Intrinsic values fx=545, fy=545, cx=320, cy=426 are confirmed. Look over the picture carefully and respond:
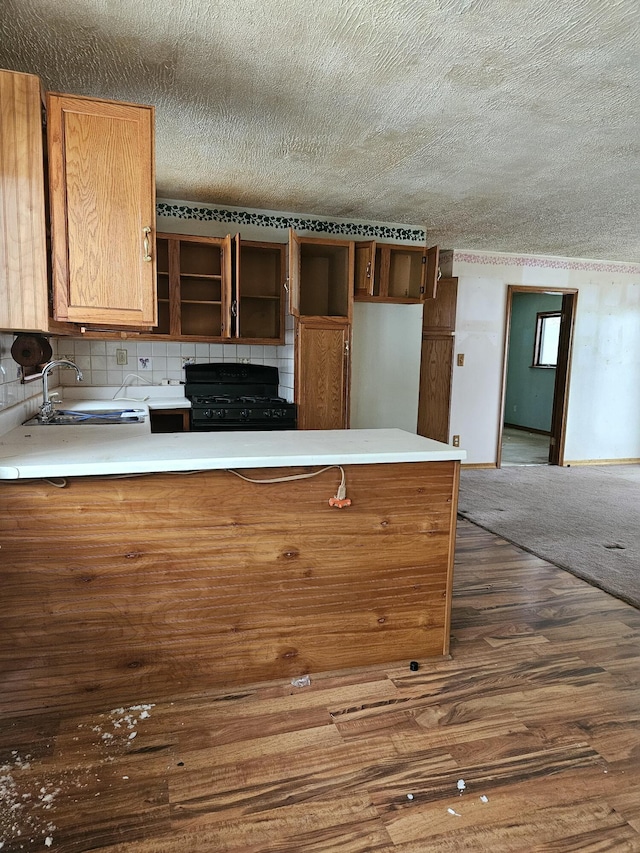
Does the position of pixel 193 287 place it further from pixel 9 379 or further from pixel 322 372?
pixel 9 379

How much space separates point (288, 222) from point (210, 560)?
326 cm

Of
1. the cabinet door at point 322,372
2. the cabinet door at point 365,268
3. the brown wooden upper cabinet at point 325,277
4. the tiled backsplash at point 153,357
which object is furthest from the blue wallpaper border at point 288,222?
the cabinet door at point 322,372

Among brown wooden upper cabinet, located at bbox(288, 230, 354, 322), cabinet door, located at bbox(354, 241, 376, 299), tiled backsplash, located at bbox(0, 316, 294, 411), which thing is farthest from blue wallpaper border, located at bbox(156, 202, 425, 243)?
tiled backsplash, located at bbox(0, 316, 294, 411)

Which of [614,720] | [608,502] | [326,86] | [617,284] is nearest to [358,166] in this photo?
[326,86]

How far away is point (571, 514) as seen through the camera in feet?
14.5

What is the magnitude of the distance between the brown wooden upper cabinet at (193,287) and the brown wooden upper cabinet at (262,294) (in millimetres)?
197

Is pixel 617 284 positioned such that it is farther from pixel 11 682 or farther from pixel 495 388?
pixel 11 682

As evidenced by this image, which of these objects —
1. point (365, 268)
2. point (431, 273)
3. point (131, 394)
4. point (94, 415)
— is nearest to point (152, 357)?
point (131, 394)

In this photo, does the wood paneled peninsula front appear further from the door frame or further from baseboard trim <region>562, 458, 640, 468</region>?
baseboard trim <region>562, 458, 640, 468</region>

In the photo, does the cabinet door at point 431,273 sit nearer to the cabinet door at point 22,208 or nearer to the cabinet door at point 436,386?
the cabinet door at point 436,386

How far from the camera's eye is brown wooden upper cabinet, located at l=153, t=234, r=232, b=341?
3.88 meters

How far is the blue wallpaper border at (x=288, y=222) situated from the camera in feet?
13.5

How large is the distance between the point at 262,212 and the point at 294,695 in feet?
11.7

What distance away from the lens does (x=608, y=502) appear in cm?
482
